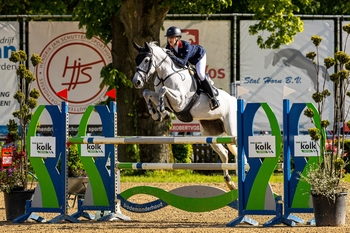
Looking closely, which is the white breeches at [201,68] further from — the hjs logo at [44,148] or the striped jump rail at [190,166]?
the hjs logo at [44,148]

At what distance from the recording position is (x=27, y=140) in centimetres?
948

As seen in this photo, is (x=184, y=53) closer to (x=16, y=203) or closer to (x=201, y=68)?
(x=201, y=68)

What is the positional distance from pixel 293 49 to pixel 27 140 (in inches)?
361

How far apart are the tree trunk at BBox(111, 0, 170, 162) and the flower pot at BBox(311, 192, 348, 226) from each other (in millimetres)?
7389

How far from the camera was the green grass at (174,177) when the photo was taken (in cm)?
1527

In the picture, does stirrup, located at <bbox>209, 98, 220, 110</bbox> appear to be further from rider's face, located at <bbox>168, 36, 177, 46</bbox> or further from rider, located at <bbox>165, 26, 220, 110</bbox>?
rider's face, located at <bbox>168, 36, 177, 46</bbox>

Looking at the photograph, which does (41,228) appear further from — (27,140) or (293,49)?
(293,49)

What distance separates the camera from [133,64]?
1599cm

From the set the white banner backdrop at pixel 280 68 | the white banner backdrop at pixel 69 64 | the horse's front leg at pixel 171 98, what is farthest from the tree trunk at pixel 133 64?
the horse's front leg at pixel 171 98

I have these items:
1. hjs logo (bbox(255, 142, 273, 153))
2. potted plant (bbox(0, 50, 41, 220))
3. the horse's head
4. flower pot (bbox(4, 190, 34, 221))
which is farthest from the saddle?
flower pot (bbox(4, 190, 34, 221))

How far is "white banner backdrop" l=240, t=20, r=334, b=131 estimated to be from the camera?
17016 mm

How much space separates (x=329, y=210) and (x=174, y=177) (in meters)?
7.84

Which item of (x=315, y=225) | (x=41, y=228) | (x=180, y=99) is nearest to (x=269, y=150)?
(x=315, y=225)

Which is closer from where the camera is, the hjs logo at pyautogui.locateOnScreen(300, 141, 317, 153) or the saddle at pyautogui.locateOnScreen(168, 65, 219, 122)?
the hjs logo at pyautogui.locateOnScreen(300, 141, 317, 153)
